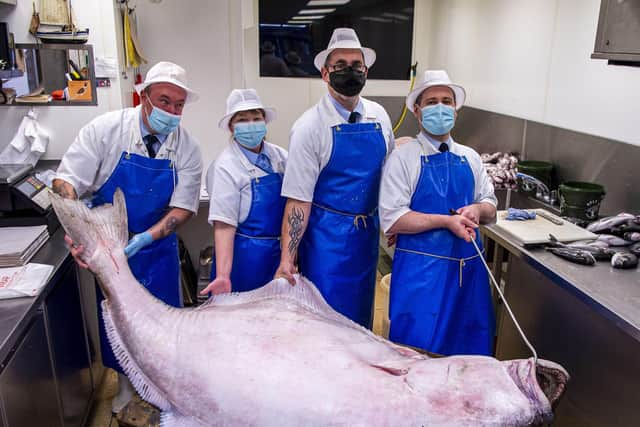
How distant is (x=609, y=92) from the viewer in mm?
2838

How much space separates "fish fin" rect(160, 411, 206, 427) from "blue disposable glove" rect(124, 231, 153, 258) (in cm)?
92

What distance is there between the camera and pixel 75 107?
340 centimetres

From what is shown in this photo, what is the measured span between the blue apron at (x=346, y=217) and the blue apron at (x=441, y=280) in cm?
25

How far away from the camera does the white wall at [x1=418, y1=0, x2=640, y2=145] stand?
2828 mm

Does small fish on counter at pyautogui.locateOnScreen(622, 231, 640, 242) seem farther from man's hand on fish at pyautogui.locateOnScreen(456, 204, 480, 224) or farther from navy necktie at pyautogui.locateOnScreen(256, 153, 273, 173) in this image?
navy necktie at pyautogui.locateOnScreen(256, 153, 273, 173)

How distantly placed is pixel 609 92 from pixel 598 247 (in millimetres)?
1050

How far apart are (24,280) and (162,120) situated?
0.84m

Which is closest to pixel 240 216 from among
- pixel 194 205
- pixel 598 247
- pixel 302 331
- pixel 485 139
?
pixel 194 205

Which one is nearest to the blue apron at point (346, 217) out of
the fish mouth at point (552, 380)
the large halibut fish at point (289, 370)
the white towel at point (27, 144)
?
the large halibut fish at point (289, 370)

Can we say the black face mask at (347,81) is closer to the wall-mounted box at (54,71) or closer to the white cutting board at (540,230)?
the white cutting board at (540,230)

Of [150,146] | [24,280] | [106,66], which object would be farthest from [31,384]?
[106,66]

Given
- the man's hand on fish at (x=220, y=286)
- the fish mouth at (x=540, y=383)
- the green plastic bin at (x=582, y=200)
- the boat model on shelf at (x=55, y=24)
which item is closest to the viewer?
the fish mouth at (x=540, y=383)

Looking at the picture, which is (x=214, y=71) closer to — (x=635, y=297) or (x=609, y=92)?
(x=609, y=92)

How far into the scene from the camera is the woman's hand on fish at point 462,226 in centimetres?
197
